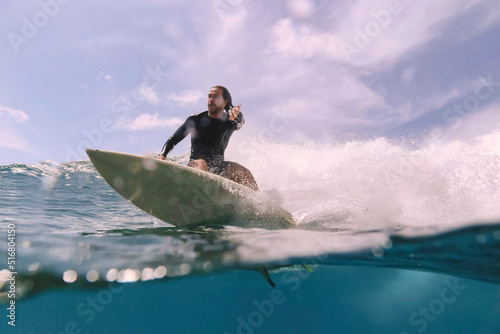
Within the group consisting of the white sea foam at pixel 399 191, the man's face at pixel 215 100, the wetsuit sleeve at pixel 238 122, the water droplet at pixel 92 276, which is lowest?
the water droplet at pixel 92 276

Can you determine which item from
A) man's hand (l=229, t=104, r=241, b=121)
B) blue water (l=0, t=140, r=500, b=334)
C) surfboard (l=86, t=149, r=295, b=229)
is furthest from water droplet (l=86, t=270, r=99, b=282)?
man's hand (l=229, t=104, r=241, b=121)

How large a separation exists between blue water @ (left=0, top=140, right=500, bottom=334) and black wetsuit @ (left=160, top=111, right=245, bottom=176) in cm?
136

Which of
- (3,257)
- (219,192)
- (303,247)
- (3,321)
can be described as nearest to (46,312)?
(3,321)

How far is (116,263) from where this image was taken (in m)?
4.43

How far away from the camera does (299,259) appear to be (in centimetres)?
506

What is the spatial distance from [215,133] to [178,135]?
702 millimetres

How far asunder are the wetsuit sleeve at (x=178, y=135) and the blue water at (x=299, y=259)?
1440 mm

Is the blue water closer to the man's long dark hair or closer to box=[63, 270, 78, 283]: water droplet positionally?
box=[63, 270, 78, 283]: water droplet

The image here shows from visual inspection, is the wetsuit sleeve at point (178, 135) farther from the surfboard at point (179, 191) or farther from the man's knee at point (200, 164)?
the surfboard at point (179, 191)

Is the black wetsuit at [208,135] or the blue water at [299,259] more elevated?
the black wetsuit at [208,135]

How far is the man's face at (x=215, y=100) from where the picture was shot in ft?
17.4

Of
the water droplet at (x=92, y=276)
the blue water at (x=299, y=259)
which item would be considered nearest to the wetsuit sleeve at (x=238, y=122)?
the blue water at (x=299, y=259)

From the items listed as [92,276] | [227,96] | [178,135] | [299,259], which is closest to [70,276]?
[92,276]

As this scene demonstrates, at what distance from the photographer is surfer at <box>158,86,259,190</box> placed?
5.31 meters
